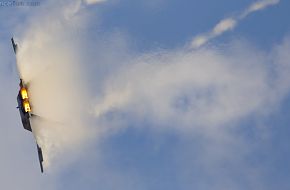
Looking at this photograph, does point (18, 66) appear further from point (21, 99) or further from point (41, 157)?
point (41, 157)

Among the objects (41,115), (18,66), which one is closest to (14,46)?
(18,66)

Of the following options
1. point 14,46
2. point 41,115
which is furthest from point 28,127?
point 14,46

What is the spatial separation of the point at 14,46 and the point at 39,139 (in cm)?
2250

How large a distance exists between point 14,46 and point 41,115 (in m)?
16.7

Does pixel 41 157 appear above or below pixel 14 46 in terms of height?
below

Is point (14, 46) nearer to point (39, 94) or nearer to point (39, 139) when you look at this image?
point (39, 94)

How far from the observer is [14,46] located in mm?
151250

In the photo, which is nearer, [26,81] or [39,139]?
[26,81]

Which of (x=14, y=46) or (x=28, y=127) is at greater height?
(x=14, y=46)

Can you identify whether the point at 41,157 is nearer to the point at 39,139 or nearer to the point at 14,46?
the point at 39,139

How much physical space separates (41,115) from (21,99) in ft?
40.7

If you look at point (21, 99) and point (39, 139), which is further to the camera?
point (39, 139)

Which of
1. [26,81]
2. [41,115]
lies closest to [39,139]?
[41,115]

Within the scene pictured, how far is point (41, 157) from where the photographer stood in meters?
154
